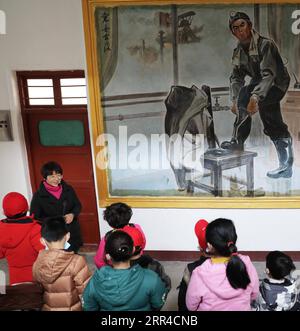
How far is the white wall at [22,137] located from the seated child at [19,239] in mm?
1463

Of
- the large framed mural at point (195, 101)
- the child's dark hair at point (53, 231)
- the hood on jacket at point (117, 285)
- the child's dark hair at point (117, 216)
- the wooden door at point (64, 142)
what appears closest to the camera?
the hood on jacket at point (117, 285)

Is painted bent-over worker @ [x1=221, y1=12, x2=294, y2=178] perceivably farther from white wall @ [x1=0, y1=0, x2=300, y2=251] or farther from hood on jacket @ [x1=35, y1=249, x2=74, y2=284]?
hood on jacket @ [x1=35, y1=249, x2=74, y2=284]

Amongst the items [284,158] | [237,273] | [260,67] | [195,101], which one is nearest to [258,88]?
[260,67]

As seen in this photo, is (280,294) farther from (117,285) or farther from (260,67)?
(260,67)

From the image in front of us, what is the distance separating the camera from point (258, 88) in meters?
3.58

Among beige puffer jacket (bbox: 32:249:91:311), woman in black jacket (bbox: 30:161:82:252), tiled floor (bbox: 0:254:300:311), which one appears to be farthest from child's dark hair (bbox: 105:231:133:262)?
Answer: tiled floor (bbox: 0:254:300:311)

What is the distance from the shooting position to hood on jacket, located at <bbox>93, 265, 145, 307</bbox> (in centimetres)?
194

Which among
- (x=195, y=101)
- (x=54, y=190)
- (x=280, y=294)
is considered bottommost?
(x=280, y=294)

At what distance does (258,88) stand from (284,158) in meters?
0.68

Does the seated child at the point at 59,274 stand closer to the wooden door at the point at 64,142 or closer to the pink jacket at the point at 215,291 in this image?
the pink jacket at the point at 215,291

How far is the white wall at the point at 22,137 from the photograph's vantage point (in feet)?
11.8

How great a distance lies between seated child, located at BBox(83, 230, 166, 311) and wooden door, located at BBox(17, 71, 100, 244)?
217 centimetres

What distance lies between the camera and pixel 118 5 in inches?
135

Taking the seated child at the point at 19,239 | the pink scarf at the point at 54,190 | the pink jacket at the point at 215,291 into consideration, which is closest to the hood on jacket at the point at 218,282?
the pink jacket at the point at 215,291
